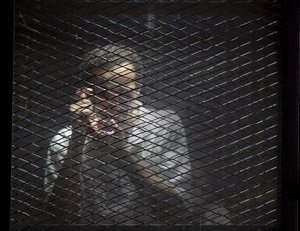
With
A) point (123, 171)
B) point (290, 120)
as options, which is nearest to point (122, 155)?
point (123, 171)

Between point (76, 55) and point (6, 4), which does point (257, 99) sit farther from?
point (6, 4)

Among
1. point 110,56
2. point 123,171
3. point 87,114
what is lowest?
point 123,171

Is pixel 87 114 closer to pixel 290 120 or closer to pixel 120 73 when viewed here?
pixel 120 73

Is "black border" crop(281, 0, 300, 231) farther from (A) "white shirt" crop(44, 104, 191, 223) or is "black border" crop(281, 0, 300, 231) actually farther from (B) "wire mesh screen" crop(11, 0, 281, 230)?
(A) "white shirt" crop(44, 104, 191, 223)

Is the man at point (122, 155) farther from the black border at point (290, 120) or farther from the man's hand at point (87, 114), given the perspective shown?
the black border at point (290, 120)

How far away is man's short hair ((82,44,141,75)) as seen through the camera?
111cm

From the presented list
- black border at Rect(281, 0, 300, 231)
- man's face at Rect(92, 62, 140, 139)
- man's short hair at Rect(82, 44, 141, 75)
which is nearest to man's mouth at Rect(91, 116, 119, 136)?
man's face at Rect(92, 62, 140, 139)

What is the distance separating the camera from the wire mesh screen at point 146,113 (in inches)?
43.2

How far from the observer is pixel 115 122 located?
1.12m

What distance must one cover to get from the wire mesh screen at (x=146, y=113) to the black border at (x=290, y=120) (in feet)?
0.07

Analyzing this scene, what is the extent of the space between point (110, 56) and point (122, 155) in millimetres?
224

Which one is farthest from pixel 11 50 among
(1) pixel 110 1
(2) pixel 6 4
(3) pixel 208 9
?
(3) pixel 208 9

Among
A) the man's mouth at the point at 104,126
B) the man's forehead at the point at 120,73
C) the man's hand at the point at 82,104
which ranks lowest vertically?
the man's mouth at the point at 104,126

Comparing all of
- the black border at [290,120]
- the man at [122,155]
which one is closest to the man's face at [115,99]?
the man at [122,155]
